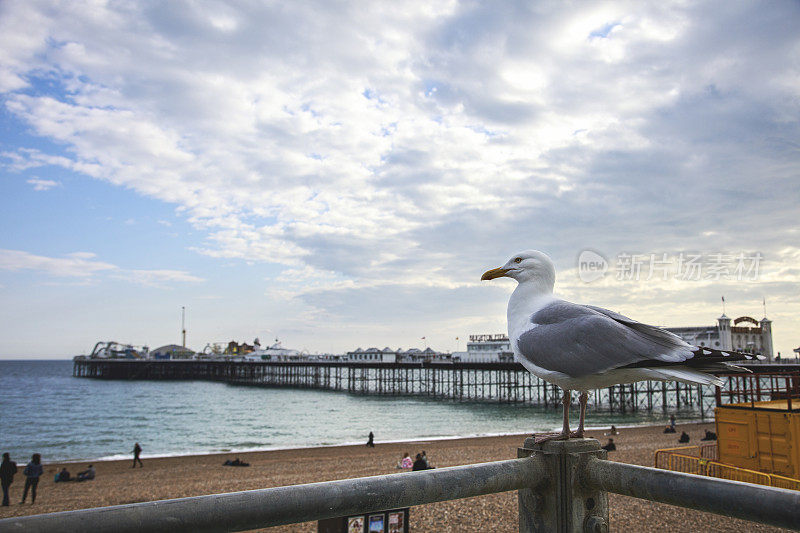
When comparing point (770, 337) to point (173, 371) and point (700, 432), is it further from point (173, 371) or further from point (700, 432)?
point (173, 371)

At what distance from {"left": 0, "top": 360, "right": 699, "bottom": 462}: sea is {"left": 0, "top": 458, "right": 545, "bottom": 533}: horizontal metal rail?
2749 cm

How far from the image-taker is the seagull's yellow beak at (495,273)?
3.19 metres

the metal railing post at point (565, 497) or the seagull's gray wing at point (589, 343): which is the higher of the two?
the seagull's gray wing at point (589, 343)

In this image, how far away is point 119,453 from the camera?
27.3m

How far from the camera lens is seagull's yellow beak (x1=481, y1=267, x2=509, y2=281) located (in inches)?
125

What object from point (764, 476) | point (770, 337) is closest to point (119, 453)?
point (764, 476)

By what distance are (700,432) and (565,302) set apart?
29.7 metres

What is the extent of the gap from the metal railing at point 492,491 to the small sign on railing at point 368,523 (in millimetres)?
4886

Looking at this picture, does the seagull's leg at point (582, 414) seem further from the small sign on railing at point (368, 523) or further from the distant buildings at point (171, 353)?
the distant buildings at point (171, 353)

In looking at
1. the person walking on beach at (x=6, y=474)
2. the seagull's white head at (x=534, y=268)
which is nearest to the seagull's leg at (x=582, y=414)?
the seagull's white head at (x=534, y=268)

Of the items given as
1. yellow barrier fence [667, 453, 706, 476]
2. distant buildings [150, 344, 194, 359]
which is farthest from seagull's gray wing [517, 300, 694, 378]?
distant buildings [150, 344, 194, 359]

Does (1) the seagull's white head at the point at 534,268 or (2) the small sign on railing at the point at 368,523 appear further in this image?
(2) the small sign on railing at the point at 368,523

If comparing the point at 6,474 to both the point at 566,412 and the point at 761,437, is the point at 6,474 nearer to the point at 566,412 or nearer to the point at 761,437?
the point at 566,412

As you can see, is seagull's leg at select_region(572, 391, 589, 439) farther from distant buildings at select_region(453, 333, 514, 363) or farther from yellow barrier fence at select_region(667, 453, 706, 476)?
distant buildings at select_region(453, 333, 514, 363)
